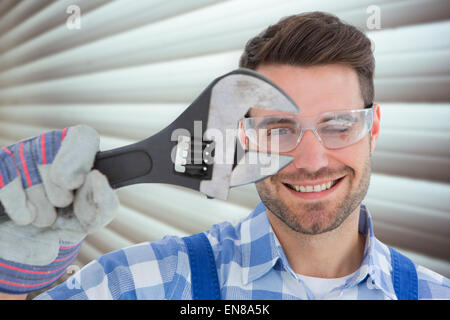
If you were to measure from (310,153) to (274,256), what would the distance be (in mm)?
390

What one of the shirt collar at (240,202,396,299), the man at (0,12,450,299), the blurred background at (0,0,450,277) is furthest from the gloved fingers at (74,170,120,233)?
the blurred background at (0,0,450,277)

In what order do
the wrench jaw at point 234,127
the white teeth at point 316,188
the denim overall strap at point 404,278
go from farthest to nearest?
the white teeth at point 316,188 < the denim overall strap at point 404,278 < the wrench jaw at point 234,127

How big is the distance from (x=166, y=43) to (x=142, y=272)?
1.60 metres

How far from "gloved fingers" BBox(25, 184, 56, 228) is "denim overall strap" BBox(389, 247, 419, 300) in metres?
1.11

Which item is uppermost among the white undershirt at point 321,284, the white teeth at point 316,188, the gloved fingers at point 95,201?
the gloved fingers at point 95,201

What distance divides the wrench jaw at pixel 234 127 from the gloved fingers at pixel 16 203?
0.46 m

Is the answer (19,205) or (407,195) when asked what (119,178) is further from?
(407,195)

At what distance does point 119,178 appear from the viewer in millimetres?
1019

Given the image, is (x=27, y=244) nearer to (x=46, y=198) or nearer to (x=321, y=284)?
(x=46, y=198)

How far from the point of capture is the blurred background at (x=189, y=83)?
1.33 metres

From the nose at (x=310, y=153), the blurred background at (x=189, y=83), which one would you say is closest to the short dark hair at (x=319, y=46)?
the blurred background at (x=189, y=83)

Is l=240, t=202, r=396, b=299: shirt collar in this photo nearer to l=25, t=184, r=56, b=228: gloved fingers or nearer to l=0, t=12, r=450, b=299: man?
l=0, t=12, r=450, b=299: man

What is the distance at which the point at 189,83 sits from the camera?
223cm

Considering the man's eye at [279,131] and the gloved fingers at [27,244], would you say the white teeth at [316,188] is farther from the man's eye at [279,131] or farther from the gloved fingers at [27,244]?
the gloved fingers at [27,244]
